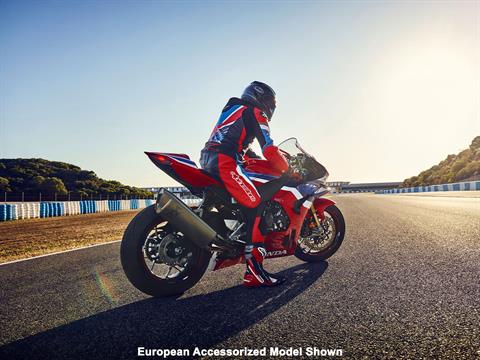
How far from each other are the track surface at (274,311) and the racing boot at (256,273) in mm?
119

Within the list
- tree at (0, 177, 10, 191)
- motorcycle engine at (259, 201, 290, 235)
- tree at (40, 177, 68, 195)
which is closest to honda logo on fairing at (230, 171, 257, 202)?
motorcycle engine at (259, 201, 290, 235)

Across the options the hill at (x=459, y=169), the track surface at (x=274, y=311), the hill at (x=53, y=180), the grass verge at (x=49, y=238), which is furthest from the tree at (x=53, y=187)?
the hill at (x=459, y=169)

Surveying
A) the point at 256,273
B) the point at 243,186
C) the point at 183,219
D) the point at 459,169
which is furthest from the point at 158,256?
the point at 459,169

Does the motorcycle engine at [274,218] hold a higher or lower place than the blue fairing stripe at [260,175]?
lower

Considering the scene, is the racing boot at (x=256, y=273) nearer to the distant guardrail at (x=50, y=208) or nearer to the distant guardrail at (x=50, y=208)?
the distant guardrail at (x=50, y=208)

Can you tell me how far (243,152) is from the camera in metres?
3.71

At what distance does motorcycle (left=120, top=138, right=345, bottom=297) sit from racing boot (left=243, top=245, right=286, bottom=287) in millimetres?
106

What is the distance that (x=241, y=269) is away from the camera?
400 centimetres

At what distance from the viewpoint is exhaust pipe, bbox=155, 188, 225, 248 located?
9.78 feet

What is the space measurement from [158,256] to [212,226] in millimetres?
643

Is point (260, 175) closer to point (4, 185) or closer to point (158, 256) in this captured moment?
point (158, 256)

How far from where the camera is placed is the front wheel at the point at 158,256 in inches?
115

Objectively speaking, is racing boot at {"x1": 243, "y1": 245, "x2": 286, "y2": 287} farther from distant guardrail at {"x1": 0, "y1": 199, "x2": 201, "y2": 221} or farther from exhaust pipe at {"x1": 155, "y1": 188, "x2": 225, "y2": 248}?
distant guardrail at {"x1": 0, "y1": 199, "x2": 201, "y2": 221}

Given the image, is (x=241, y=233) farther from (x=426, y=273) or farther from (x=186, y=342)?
(x=426, y=273)
